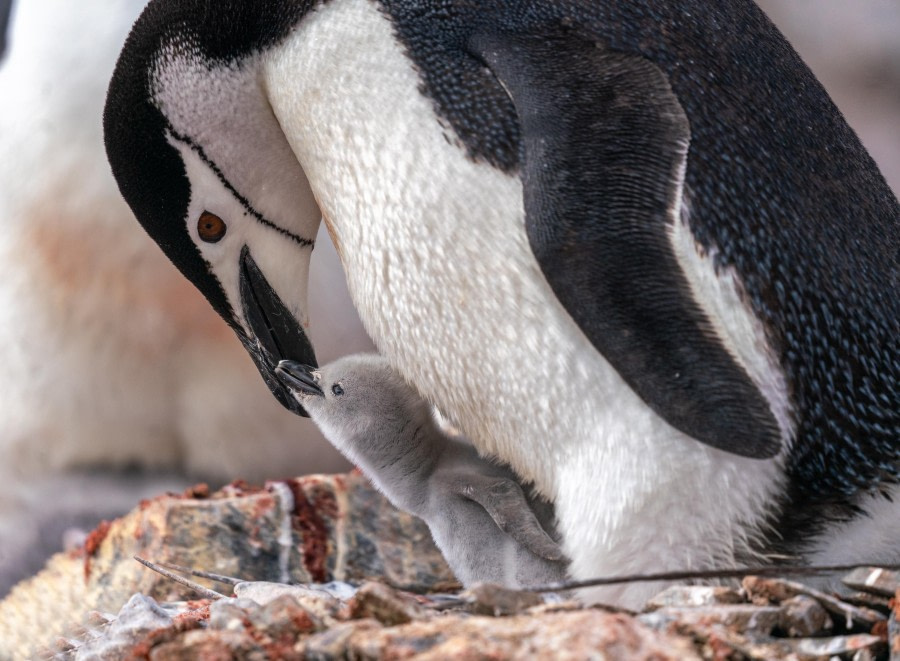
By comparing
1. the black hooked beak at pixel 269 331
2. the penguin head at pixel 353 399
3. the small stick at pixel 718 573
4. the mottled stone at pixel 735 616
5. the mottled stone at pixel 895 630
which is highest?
the black hooked beak at pixel 269 331

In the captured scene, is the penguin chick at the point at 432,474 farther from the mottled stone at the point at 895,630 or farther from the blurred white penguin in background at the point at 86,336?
the blurred white penguin in background at the point at 86,336

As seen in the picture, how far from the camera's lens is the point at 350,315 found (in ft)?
5.59

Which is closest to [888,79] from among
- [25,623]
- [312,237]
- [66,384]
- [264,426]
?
[312,237]

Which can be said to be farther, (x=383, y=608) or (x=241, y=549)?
(x=241, y=549)

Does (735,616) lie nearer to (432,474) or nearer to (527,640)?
(527,640)

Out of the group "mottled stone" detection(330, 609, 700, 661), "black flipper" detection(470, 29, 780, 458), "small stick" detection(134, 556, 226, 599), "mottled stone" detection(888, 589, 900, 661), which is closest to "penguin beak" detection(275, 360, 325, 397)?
"small stick" detection(134, 556, 226, 599)

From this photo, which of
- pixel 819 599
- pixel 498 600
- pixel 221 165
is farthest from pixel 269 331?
pixel 819 599

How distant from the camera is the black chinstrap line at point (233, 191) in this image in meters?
0.99

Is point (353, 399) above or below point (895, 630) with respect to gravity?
above

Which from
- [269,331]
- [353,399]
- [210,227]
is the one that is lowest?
[353,399]

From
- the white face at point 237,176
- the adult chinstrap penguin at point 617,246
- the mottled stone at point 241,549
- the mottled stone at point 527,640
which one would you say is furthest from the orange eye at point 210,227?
the mottled stone at point 527,640

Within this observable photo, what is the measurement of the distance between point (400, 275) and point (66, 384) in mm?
991

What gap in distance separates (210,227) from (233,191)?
5 centimetres

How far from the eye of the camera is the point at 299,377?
1.04 m
